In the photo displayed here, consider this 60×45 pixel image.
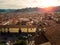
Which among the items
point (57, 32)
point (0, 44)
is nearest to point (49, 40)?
point (57, 32)

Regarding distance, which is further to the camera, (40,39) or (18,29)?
(18,29)

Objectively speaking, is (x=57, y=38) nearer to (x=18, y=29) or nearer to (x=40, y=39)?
(x=40, y=39)

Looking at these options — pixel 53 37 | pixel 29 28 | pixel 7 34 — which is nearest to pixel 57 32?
pixel 53 37

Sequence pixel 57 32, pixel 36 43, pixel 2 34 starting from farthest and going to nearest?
1. pixel 2 34
2. pixel 57 32
3. pixel 36 43

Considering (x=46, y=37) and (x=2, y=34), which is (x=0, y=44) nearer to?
(x=46, y=37)

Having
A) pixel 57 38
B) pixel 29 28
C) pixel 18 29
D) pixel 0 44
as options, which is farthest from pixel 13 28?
pixel 57 38

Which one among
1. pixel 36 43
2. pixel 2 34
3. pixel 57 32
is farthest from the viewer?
pixel 2 34

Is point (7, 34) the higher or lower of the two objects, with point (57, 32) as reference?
lower

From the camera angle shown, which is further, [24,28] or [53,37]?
[24,28]
